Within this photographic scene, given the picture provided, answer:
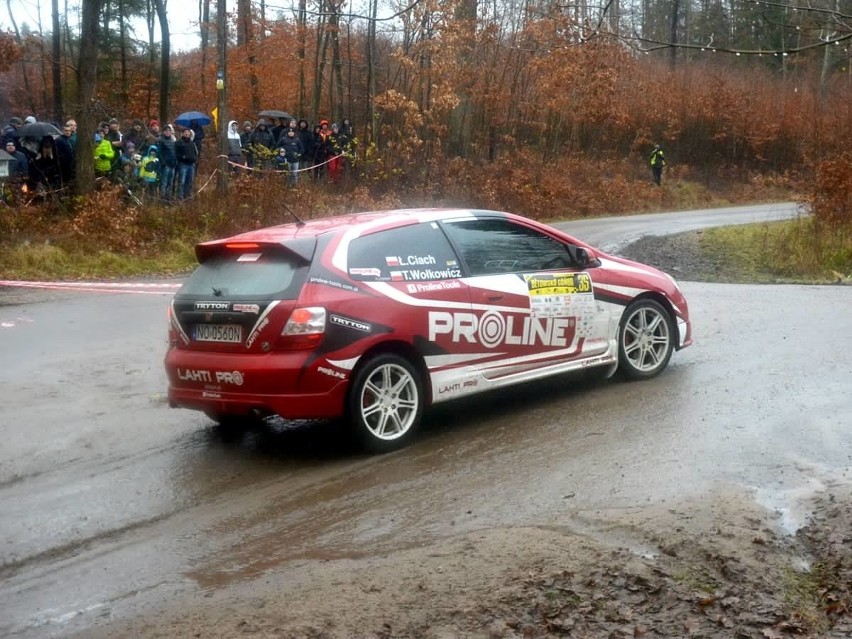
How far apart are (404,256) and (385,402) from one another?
1122mm

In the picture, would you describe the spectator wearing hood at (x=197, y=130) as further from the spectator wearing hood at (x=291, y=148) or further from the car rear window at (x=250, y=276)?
the car rear window at (x=250, y=276)

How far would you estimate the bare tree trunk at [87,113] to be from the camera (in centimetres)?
2055

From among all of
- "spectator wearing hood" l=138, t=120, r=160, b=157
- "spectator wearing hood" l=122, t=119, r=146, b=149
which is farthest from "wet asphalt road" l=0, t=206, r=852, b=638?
"spectator wearing hood" l=122, t=119, r=146, b=149

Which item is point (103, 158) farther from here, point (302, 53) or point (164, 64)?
point (302, 53)

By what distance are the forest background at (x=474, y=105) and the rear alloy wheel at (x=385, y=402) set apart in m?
2.79

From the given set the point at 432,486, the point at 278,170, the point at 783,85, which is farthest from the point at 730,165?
the point at 432,486

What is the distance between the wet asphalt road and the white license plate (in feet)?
2.83

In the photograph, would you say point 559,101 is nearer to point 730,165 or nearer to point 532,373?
point 730,165

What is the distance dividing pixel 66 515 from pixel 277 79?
4082 cm

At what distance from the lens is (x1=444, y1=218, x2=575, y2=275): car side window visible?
336 inches

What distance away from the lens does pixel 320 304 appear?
7.36 meters

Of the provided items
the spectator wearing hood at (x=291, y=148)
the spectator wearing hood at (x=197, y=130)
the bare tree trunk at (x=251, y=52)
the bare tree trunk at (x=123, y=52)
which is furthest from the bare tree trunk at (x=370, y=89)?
the bare tree trunk at (x=123, y=52)

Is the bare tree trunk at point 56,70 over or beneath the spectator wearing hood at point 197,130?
over

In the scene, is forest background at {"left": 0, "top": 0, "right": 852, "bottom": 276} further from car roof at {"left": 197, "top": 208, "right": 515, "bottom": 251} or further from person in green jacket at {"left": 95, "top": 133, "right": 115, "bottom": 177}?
car roof at {"left": 197, "top": 208, "right": 515, "bottom": 251}
